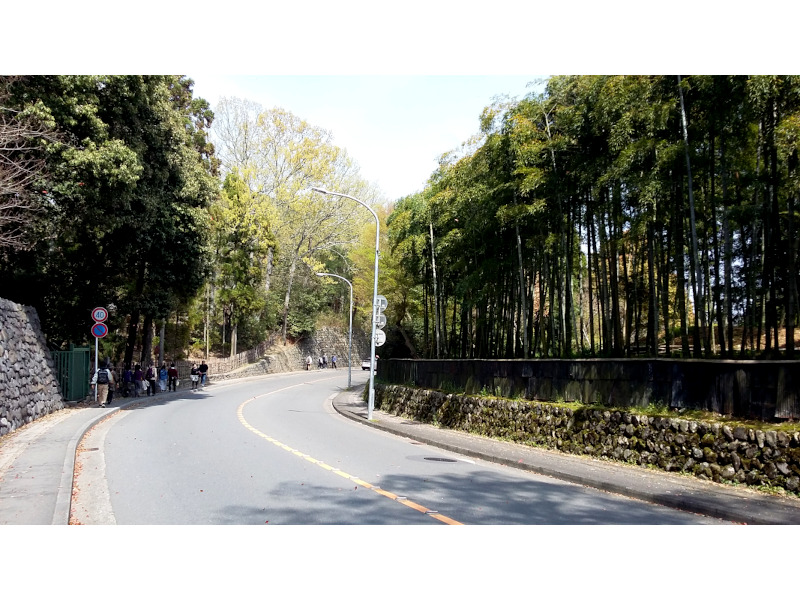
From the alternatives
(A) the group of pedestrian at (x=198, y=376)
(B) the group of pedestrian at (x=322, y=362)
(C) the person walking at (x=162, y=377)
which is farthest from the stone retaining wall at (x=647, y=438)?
(B) the group of pedestrian at (x=322, y=362)

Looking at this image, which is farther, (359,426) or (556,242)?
(359,426)

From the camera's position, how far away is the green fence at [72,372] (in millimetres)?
20375

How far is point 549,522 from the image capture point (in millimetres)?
6562

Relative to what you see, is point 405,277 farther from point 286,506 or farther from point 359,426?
point 286,506

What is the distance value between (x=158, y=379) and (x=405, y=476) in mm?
25622

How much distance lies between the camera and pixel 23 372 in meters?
15.2

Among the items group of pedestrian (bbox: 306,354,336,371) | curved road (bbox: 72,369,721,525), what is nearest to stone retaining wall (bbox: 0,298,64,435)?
curved road (bbox: 72,369,721,525)

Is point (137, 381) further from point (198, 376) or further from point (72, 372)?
point (198, 376)

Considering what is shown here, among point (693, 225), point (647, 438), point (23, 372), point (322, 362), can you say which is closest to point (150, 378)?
point (23, 372)

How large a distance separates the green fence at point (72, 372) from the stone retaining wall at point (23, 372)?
1.39 meters

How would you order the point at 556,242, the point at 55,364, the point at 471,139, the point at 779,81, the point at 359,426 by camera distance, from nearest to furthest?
the point at 779,81 < the point at 556,242 < the point at 471,139 < the point at 359,426 < the point at 55,364

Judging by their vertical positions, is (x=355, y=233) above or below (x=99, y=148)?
above

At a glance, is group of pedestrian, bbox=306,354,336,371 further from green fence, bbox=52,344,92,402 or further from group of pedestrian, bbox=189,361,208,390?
green fence, bbox=52,344,92,402

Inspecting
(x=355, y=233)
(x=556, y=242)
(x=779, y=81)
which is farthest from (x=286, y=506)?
(x=355, y=233)
